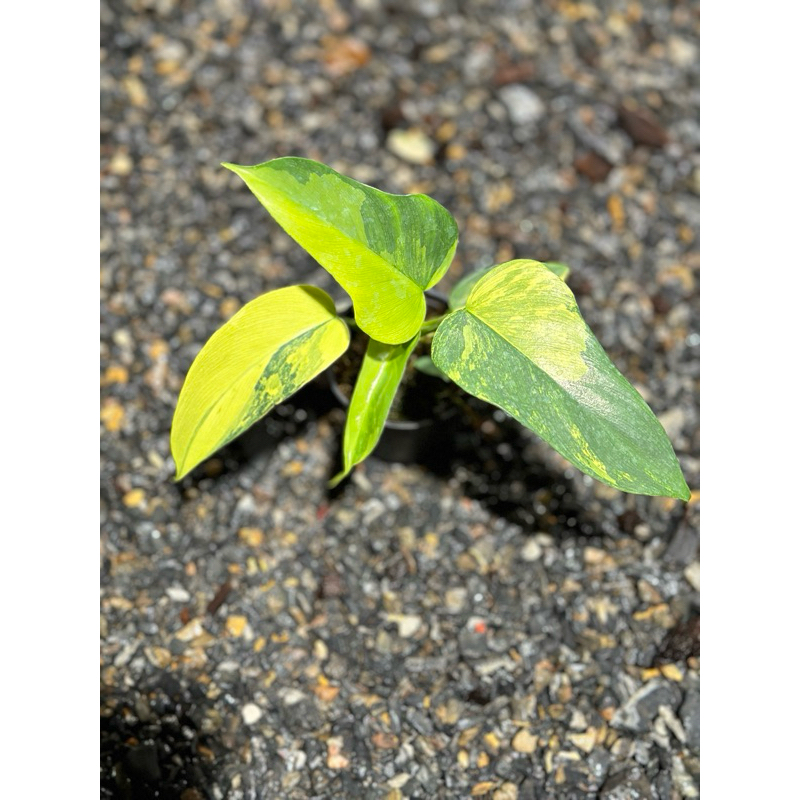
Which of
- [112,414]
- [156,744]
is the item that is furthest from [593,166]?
[156,744]

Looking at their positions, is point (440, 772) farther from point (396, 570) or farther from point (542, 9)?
point (542, 9)

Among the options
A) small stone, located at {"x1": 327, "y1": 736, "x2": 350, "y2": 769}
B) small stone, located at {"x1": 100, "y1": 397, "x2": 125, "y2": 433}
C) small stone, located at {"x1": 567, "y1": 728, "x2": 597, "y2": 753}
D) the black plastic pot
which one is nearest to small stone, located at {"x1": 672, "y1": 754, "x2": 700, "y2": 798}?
small stone, located at {"x1": 567, "y1": 728, "x2": 597, "y2": 753}

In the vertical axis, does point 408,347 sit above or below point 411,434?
above

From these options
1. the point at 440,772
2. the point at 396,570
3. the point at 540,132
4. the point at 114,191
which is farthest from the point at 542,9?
the point at 440,772

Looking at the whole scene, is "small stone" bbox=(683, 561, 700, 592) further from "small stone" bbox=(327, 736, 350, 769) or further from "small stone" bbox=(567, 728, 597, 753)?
"small stone" bbox=(327, 736, 350, 769)

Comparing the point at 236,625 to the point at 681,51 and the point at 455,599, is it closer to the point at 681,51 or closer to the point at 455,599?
the point at 455,599
